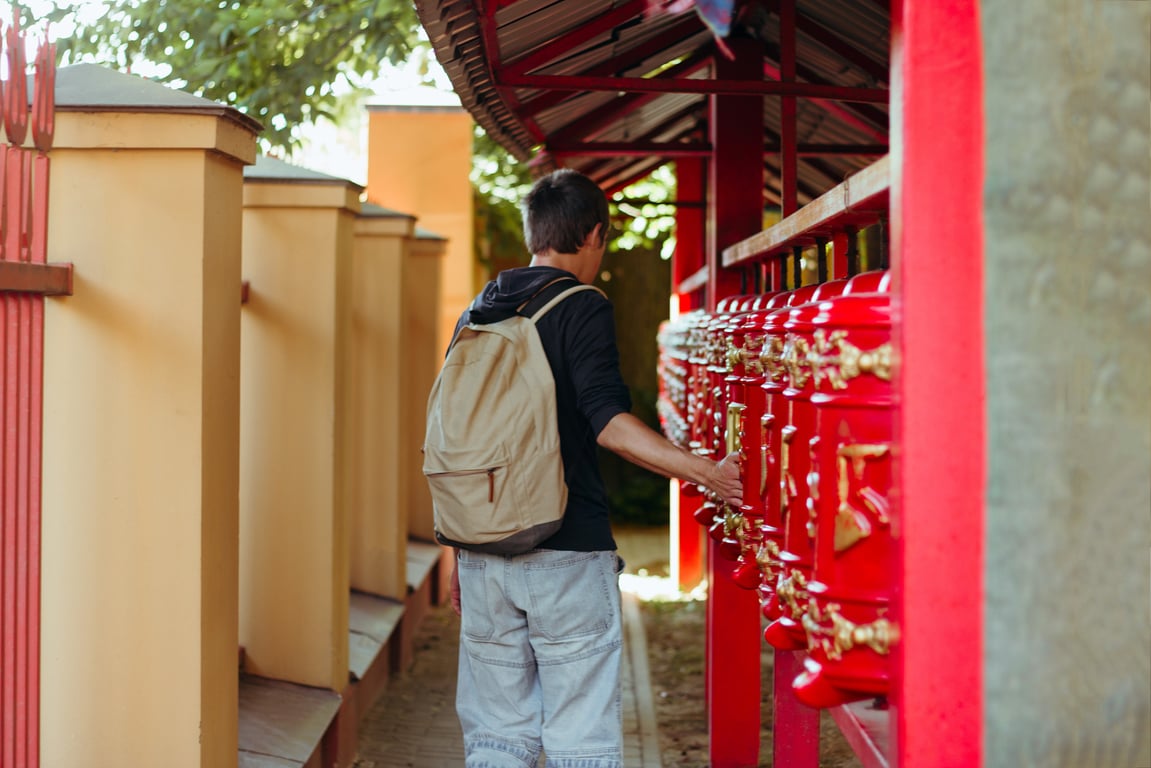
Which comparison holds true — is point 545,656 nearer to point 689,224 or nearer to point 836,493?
point 836,493

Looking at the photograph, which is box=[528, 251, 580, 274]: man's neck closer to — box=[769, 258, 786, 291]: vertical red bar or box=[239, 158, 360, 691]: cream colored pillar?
box=[769, 258, 786, 291]: vertical red bar

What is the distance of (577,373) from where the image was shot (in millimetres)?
3018

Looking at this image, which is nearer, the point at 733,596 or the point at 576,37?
the point at 576,37

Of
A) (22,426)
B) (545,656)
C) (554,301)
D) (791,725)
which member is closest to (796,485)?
(554,301)

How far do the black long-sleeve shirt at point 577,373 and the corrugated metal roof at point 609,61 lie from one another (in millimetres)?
756

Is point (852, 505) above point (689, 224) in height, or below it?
below

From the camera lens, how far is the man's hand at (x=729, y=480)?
274cm

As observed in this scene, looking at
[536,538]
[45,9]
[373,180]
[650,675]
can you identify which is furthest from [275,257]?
[373,180]

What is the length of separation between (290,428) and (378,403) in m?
2.14

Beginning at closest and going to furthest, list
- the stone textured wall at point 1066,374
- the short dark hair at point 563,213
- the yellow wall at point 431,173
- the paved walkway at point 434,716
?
the stone textured wall at point 1066,374 → the short dark hair at point 563,213 → the paved walkway at point 434,716 → the yellow wall at point 431,173

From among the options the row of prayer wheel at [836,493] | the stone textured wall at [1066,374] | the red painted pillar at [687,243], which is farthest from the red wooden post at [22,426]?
the red painted pillar at [687,243]

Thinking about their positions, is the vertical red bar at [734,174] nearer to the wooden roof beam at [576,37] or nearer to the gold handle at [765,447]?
the wooden roof beam at [576,37]

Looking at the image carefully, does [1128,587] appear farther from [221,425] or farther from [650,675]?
[650,675]

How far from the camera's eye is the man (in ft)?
10.0
